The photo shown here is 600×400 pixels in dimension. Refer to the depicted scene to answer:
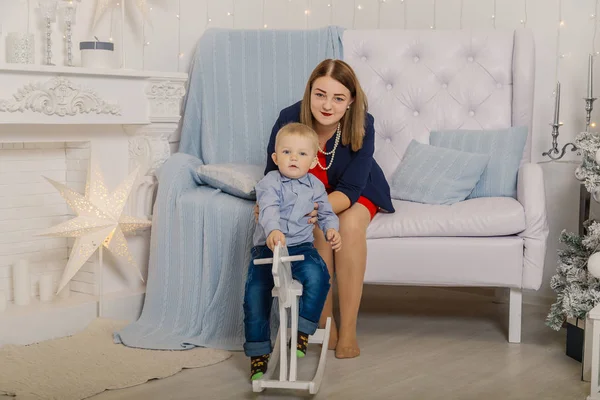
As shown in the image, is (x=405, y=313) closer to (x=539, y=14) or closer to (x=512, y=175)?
(x=512, y=175)

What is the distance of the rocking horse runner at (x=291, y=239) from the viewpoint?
208cm

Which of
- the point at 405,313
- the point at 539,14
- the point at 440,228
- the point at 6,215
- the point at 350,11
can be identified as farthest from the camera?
the point at 350,11

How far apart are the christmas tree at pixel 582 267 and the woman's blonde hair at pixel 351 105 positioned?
62 cm

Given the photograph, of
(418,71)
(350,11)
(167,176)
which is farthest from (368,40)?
(167,176)

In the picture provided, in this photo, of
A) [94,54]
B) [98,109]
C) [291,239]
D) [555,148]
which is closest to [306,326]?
[291,239]

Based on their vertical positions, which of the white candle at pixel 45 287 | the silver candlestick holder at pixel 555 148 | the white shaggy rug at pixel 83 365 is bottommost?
the white shaggy rug at pixel 83 365

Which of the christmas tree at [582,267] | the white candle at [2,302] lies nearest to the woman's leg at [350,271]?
the christmas tree at [582,267]

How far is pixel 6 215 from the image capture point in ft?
8.70

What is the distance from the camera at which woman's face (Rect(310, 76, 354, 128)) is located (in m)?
2.32

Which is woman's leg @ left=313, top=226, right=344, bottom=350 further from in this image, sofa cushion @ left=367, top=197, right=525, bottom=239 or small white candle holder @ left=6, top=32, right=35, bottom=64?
small white candle holder @ left=6, top=32, right=35, bottom=64

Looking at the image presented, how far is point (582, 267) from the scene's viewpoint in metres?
2.36

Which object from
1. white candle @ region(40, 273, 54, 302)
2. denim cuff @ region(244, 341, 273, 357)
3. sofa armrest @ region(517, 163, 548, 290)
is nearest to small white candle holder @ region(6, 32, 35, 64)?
white candle @ region(40, 273, 54, 302)

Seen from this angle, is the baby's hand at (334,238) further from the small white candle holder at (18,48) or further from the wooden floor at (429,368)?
the small white candle holder at (18,48)

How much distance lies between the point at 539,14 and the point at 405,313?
49.2 inches
